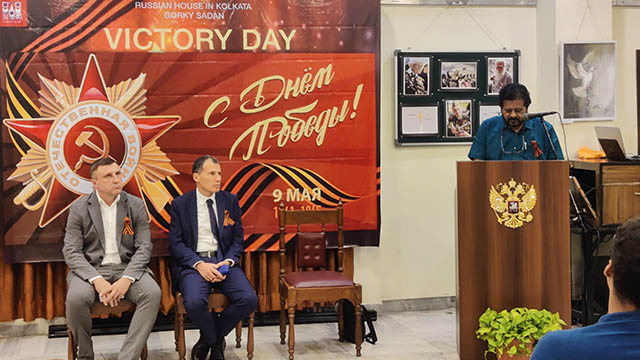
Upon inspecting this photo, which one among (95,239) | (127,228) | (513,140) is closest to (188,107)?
(127,228)

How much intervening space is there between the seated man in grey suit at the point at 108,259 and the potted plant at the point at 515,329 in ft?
6.26

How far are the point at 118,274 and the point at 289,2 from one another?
2.21 metres

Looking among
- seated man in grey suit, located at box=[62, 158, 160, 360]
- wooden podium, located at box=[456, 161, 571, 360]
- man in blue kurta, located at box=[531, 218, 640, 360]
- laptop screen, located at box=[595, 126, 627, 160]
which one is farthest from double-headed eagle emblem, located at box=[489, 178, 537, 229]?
man in blue kurta, located at box=[531, 218, 640, 360]

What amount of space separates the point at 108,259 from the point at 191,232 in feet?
1.70

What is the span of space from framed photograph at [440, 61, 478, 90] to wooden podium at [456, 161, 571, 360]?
193cm

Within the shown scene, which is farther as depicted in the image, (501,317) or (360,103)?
(360,103)

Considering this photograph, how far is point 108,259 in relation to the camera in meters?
4.77

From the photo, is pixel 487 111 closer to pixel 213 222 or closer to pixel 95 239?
pixel 213 222

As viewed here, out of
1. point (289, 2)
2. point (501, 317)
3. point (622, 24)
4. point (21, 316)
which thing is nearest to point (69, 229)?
point (21, 316)

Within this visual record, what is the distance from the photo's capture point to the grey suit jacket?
4.68m

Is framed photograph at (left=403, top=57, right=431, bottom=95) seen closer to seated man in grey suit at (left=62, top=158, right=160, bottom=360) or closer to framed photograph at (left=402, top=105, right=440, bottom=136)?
framed photograph at (left=402, top=105, right=440, bottom=136)

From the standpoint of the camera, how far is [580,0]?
19.6 ft

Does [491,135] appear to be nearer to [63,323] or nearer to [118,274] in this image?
[118,274]

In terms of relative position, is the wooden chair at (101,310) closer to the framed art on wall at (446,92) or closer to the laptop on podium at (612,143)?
the framed art on wall at (446,92)
